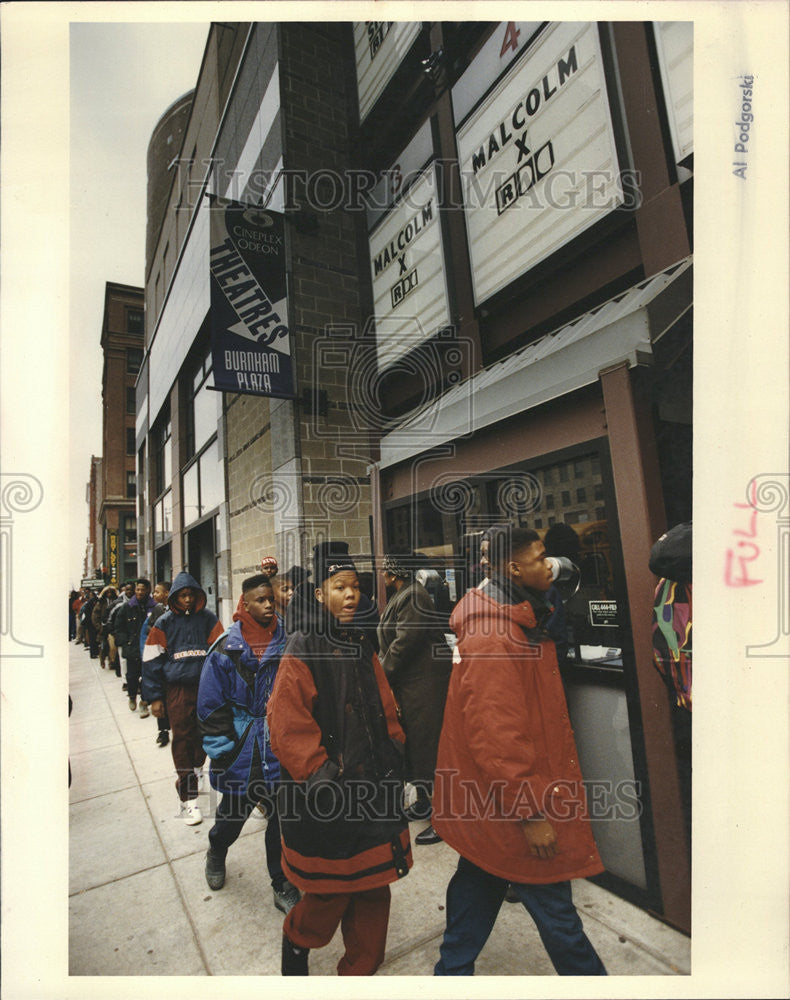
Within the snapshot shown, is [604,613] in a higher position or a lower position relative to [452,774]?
higher

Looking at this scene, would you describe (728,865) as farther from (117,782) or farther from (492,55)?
(492,55)

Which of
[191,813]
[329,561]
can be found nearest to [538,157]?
[329,561]

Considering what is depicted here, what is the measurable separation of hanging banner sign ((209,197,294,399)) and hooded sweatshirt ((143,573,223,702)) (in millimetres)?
2188

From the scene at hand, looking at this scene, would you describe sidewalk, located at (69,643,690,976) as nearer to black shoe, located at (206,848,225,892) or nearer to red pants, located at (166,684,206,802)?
black shoe, located at (206,848,225,892)

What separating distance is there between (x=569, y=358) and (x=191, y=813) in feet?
14.1

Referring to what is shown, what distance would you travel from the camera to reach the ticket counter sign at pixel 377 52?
555 centimetres

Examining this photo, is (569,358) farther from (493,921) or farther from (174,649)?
(174,649)

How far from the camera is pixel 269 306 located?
557cm

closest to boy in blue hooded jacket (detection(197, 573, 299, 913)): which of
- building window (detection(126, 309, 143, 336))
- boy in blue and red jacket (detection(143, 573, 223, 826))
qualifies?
boy in blue and red jacket (detection(143, 573, 223, 826))

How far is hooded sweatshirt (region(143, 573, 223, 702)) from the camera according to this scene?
4277 millimetres

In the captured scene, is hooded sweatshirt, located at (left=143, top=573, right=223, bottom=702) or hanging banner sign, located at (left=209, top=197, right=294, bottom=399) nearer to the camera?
hooded sweatshirt, located at (left=143, top=573, right=223, bottom=702)

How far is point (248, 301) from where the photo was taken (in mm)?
5402

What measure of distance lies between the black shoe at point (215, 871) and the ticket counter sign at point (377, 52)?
7.47 meters

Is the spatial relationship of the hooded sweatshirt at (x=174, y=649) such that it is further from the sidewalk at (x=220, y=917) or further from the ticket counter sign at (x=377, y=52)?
the ticket counter sign at (x=377, y=52)
